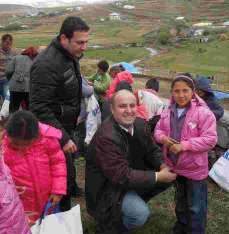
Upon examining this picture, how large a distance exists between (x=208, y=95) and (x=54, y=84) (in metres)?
2.00

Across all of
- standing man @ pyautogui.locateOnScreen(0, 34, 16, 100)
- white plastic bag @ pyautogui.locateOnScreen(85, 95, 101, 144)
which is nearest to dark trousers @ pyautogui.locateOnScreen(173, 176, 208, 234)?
white plastic bag @ pyautogui.locateOnScreen(85, 95, 101, 144)

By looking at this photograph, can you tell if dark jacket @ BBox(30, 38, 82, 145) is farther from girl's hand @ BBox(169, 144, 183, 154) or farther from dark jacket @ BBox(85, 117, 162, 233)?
girl's hand @ BBox(169, 144, 183, 154)

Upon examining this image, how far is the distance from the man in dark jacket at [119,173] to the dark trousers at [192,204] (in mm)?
304

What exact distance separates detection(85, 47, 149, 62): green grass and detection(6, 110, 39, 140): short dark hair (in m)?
29.2

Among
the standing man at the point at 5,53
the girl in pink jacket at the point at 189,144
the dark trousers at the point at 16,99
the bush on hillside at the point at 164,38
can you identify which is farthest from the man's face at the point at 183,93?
the bush on hillside at the point at 164,38

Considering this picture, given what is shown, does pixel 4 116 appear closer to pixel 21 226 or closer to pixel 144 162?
pixel 144 162

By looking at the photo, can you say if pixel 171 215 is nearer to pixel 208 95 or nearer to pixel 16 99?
pixel 208 95

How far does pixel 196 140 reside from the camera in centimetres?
368

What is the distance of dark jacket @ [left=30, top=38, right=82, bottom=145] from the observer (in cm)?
376

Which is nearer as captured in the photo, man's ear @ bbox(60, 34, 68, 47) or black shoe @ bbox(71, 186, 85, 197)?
man's ear @ bbox(60, 34, 68, 47)

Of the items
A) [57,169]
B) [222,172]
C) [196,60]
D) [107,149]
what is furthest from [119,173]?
[196,60]

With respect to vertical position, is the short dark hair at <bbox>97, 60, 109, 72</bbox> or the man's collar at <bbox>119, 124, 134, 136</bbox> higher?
the man's collar at <bbox>119, 124, 134, 136</bbox>

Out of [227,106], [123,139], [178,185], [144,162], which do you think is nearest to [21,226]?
[123,139]

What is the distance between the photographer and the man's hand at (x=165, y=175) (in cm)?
351
